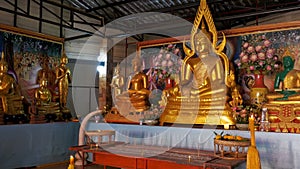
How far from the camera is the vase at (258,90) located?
4773 mm

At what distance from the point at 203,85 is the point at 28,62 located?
12.6ft

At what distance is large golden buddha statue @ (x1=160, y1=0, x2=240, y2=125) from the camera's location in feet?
15.7

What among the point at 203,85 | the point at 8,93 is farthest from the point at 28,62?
the point at 203,85

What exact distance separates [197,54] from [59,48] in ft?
11.2

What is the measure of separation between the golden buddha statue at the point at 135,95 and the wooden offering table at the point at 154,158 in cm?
169

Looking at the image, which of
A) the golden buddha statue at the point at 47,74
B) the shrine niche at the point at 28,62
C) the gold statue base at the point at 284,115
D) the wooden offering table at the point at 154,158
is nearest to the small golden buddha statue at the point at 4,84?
the shrine niche at the point at 28,62

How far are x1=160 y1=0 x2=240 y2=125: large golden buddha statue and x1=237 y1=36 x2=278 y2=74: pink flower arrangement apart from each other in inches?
13.2

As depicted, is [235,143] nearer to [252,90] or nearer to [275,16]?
[252,90]

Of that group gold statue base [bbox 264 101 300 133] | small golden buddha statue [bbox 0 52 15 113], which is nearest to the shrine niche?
small golden buddha statue [bbox 0 52 15 113]

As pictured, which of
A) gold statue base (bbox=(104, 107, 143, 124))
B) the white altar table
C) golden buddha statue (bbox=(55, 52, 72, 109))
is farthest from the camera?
golden buddha statue (bbox=(55, 52, 72, 109))

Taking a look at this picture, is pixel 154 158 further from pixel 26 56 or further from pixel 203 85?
pixel 26 56

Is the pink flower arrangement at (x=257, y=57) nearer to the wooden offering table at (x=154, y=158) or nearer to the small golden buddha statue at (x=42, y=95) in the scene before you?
the wooden offering table at (x=154, y=158)

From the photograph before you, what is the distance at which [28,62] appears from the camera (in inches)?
258

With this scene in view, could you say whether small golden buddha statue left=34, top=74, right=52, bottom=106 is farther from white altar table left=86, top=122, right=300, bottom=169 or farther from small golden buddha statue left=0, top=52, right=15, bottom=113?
white altar table left=86, top=122, right=300, bottom=169
